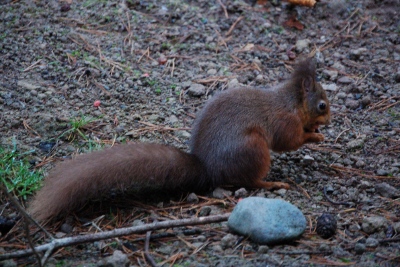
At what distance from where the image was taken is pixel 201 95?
398 cm

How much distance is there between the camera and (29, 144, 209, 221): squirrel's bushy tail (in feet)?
8.41

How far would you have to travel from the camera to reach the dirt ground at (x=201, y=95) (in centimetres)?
247

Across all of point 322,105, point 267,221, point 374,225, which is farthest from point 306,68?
point 267,221

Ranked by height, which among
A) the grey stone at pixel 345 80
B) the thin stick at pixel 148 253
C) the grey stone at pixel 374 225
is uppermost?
the grey stone at pixel 345 80

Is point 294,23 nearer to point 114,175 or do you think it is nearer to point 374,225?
point 374,225

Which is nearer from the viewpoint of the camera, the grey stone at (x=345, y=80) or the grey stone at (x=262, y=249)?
the grey stone at (x=262, y=249)

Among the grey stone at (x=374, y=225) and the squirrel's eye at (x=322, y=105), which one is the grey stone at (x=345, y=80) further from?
the grey stone at (x=374, y=225)

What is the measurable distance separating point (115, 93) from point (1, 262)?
180 cm

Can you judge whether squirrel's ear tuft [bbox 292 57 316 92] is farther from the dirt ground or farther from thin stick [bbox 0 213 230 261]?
thin stick [bbox 0 213 230 261]

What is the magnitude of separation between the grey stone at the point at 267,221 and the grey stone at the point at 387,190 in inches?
27.6

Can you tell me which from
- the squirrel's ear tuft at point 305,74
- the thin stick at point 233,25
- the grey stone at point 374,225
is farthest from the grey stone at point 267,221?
the thin stick at point 233,25

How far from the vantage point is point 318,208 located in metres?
2.87

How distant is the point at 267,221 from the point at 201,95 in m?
1.72

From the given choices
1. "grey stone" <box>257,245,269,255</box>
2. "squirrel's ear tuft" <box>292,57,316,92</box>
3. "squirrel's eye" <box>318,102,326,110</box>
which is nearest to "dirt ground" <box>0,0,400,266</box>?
"grey stone" <box>257,245,269,255</box>
